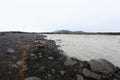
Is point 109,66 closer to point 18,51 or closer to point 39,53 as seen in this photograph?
point 39,53

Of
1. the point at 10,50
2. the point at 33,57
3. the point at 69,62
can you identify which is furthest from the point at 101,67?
the point at 10,50

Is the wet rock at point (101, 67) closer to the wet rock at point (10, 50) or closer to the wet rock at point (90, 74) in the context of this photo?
the wet rock at point (90, 74)

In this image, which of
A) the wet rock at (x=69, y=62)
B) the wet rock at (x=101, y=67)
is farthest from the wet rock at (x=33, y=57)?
the wet rock at (x=101, y=67)

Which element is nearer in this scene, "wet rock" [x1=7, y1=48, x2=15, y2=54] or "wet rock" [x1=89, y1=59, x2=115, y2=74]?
"wet rock" [x1=89, y1=59, x2=115, y2=74]

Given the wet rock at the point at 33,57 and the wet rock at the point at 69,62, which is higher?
the wet rock at the point at 33,57

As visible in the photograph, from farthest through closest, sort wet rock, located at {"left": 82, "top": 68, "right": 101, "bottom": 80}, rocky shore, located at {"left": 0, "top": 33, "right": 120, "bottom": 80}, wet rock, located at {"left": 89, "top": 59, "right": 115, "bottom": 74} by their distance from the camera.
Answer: wet rock, located at {"left": 89, "top": 59, "right": 115, "bottom": 74} < rocky shore, located at {"left": 0, "top": 33, "right": 120, "bottom": 80} < wet rock, located at {"left": 82, "top": 68, "right": 101, "bottom": 80}

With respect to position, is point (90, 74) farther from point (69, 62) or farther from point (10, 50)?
point (10, 50)

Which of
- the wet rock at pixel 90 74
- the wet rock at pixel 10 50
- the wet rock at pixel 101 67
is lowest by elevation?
the wet rock at pixel 90 74

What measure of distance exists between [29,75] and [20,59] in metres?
2.17

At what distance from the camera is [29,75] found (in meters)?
10.6

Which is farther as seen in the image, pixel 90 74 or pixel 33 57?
pixel 33 57

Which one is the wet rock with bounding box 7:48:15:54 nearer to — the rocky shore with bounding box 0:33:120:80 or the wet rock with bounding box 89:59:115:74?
the rocky shore with bounding box 0:33:120:80

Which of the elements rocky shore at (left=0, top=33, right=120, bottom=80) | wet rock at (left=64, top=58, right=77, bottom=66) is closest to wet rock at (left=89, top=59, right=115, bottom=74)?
rocky shore at (left=0, top=33, right=120, bottom=80)

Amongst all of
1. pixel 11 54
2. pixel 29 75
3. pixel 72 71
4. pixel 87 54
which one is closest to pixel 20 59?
pixel 11 54
